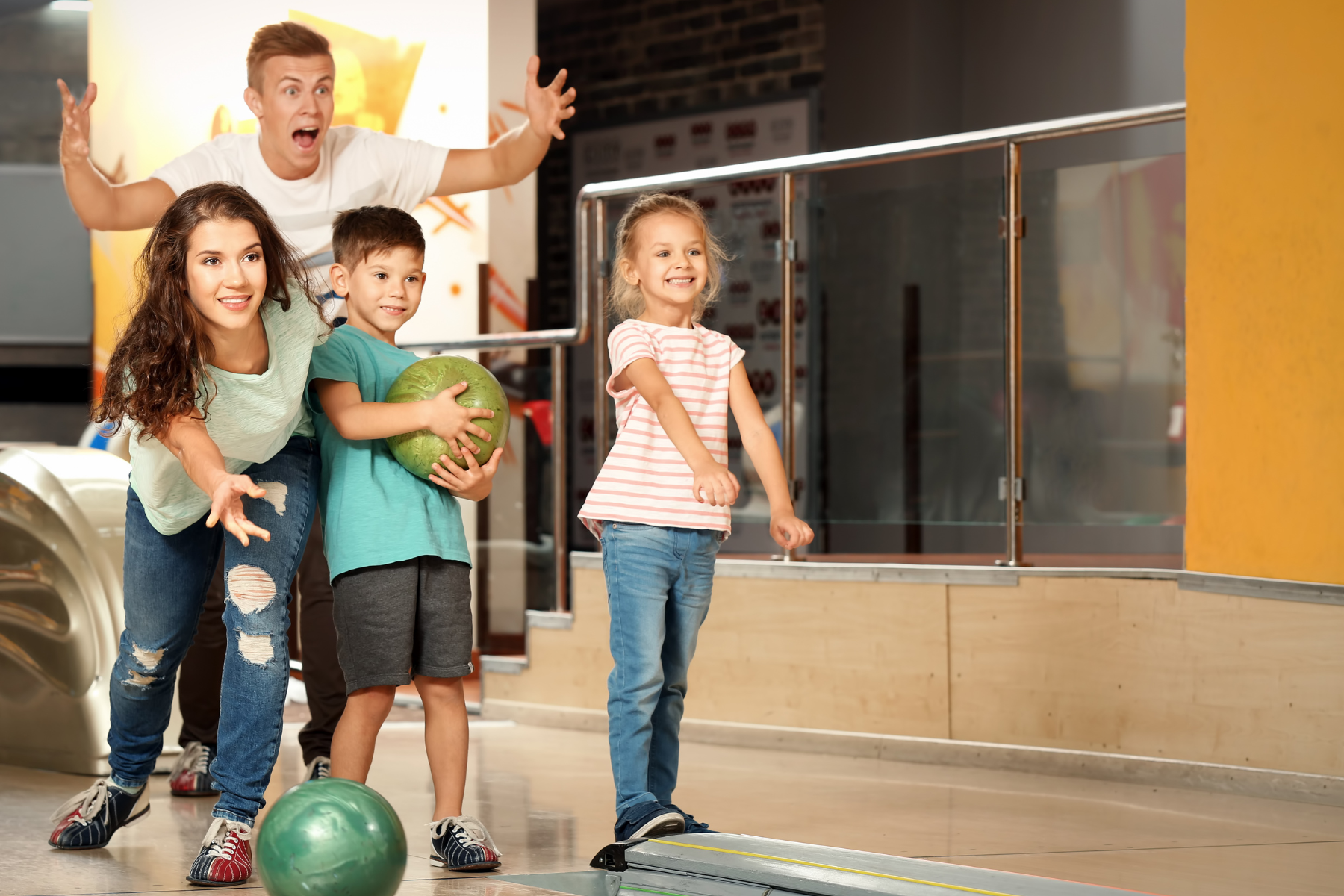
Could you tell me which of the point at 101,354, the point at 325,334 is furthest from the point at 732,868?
the point at 101,354

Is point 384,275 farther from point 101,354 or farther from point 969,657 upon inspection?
point 101,354

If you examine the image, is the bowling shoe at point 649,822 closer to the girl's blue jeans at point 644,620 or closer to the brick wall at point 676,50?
the girl's blue jeans at point 644,620

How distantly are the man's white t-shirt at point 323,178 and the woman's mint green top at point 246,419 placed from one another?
53cm

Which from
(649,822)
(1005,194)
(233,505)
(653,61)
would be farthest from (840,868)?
(653,61)

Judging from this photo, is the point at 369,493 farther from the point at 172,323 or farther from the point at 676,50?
the point at 676,50

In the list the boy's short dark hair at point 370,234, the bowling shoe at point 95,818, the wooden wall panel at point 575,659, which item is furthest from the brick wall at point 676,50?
the bowling shoe at point 95,818

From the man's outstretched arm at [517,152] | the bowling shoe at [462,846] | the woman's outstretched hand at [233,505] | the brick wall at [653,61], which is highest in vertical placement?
the brick wall at [653,61]

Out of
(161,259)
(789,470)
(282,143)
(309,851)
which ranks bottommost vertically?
(309,851)

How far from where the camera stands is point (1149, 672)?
355 centimetres

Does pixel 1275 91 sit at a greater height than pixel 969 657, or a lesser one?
greater

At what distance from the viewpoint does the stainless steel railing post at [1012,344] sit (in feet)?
13.1

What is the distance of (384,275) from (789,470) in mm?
2204

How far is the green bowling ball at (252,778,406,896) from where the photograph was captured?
6.70 feet

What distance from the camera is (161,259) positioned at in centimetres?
241
